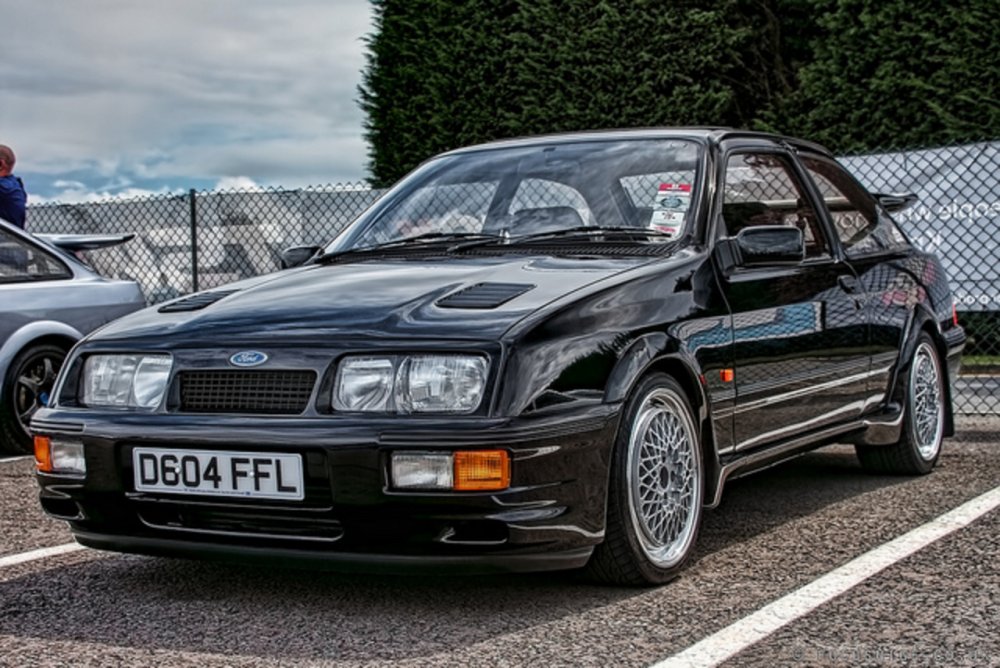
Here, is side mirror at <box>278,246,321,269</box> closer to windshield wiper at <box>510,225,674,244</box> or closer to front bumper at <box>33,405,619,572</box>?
windshield wiper at <box>510,225,674,244</box>

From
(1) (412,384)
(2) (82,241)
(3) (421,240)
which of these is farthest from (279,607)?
(2) (82,241)

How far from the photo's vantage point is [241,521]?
4.00m

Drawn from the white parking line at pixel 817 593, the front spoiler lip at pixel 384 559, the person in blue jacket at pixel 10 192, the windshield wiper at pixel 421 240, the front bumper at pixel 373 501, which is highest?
the person in blue jacket at pixel 10 192

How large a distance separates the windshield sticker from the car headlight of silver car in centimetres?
129

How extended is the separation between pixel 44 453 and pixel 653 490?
184cm

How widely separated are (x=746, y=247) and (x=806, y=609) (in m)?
1.38

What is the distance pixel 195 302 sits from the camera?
4566mm

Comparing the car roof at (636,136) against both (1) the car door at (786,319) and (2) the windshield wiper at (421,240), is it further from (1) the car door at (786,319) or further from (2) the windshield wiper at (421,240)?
(2) the windshield wiper at (421,240)

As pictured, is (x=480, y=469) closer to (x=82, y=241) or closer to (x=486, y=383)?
(x=486, y=383)

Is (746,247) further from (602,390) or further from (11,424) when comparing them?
(11,424)

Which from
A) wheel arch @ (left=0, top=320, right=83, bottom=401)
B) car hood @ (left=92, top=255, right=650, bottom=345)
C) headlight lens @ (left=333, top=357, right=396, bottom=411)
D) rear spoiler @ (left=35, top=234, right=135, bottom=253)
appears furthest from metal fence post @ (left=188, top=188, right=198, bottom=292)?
headlight lens @ (left=333, top=357, right=396, bottom=411)

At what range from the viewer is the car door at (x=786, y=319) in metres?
4.93

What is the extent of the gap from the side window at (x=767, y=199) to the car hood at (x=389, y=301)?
834 millimetres

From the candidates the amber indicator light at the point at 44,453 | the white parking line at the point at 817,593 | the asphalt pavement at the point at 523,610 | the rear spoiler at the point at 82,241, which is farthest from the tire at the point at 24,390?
the white parking line at the point at 817,593
